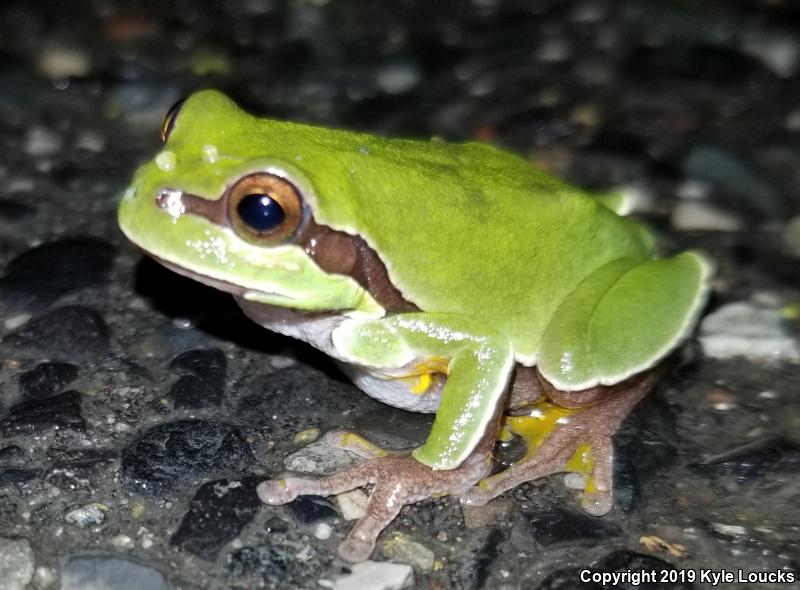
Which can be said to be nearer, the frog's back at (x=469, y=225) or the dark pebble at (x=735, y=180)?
the frog's back at (x=469, y=225)

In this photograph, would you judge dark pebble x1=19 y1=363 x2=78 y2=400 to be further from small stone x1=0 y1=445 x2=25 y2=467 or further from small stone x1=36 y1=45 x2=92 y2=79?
small stone x1=36 y1=45 x2=92 y2=79

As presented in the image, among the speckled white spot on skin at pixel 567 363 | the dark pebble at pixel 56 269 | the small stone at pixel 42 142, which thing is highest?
the speckled white spot on skin at pixel 567 363

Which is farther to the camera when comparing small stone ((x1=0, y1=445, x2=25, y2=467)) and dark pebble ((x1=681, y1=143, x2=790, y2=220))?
dark pebble ((x1=681, y1=143, x2=790, y2=220))

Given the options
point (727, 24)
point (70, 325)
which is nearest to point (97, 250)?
point (70, 325)

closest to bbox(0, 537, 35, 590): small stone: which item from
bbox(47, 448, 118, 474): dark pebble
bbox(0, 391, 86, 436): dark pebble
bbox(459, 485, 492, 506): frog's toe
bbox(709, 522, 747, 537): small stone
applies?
bbox(47, 448, 118, 474): dark pebble

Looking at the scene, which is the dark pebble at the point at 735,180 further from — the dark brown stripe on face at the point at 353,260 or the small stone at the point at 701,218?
the dark brown stripe on face at the point at 353,260

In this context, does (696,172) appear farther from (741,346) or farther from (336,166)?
(336,166)

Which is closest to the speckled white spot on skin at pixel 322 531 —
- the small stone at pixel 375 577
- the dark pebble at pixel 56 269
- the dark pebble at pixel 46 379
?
the small stone at pixel 375 577
